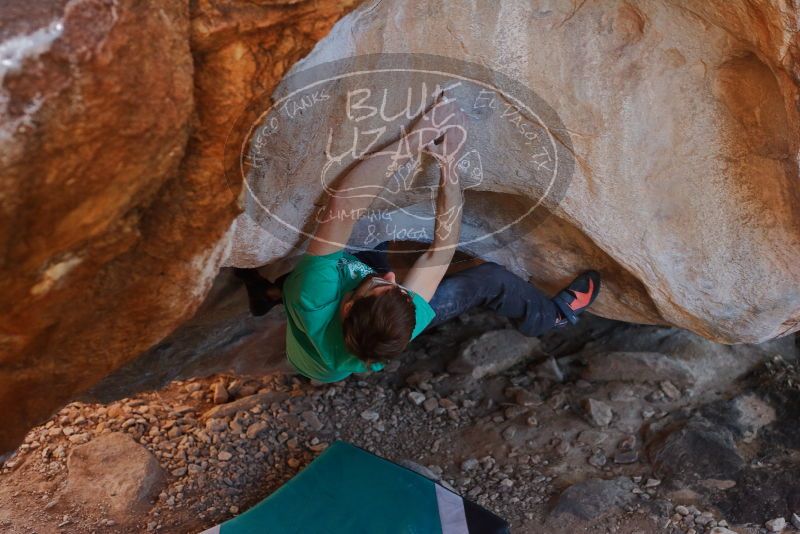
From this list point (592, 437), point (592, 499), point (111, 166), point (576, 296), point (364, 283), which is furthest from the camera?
point (592, 437)

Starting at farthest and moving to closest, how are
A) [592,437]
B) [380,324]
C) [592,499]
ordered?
[592,437]
[592,499]
[380,324]

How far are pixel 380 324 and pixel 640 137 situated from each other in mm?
839

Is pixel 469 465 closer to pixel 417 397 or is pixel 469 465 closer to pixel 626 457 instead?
pixel 417 397

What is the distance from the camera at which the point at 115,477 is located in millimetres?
2371

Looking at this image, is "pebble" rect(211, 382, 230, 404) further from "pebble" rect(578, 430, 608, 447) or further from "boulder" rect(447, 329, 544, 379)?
"pebble" rect(578, 430, 608, 447)

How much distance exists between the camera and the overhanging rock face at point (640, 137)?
65.1 inches

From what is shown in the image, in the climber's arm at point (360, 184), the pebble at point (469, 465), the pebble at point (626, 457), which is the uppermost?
the climber's arm at point (360, 184)

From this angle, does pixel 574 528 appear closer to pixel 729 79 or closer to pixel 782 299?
pixel 782 299

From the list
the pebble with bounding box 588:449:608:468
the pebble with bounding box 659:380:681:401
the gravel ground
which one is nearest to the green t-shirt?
the gravel ground

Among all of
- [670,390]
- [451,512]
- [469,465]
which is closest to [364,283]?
[451,512]

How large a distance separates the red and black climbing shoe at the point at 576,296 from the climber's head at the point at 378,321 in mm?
855

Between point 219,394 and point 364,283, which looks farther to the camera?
point 219,394

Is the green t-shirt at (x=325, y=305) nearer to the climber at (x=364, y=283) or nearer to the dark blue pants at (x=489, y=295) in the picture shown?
the climber at (x=364, y=283)

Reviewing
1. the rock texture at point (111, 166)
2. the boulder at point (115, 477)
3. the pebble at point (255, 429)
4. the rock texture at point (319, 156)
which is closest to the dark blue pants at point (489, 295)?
the rock texture at point (319, 156)
